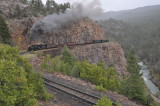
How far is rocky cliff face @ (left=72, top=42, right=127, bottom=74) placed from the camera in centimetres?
5296

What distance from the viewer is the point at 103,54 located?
59.2 metres

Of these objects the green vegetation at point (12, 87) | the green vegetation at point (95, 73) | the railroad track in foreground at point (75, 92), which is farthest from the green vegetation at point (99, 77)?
the green vegetation at point (12, 87)

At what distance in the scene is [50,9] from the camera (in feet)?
245

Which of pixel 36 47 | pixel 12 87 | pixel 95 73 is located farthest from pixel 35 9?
pixel 12 87

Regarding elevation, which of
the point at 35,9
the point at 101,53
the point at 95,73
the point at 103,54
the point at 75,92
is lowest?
the point at 103,54

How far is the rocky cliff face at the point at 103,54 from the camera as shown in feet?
174

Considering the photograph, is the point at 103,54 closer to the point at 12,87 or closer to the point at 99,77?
the point at 99,77

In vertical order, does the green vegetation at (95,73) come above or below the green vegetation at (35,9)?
below

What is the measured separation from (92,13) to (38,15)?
1949cm

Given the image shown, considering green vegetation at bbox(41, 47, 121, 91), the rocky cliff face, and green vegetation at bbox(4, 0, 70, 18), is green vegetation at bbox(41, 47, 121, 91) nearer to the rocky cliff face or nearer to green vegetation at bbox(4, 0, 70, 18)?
the rocky cliff face

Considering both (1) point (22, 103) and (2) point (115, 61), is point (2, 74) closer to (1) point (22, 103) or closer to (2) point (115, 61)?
(1) point (22, 103)

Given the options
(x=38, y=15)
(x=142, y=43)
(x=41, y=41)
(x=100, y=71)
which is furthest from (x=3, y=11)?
(x=142, y=43)

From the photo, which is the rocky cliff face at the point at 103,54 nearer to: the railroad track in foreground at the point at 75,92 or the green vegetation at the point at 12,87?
the railroad track in foreground at the point at 75,92

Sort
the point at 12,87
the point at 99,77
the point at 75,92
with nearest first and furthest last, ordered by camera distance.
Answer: the point at 12,87 < the point at 75,92 < the point at 99,77
